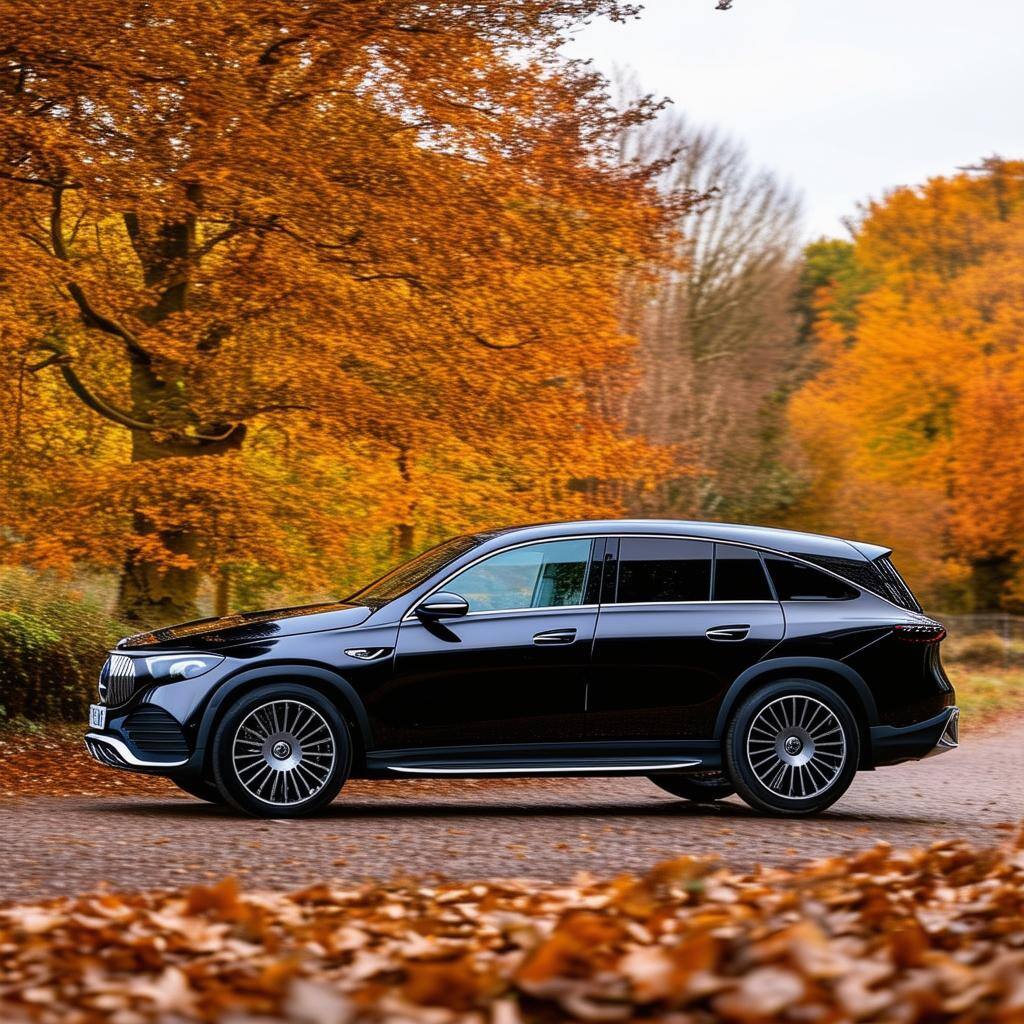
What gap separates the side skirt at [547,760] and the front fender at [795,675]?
0.24 m

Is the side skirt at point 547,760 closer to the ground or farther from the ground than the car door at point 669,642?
closer to the ground

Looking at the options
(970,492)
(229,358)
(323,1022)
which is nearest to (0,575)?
(229,358)

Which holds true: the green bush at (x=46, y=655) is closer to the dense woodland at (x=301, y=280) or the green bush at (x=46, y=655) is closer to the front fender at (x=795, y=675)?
the dense woodland at (x=301, y=280)

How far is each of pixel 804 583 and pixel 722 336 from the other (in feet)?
80.4

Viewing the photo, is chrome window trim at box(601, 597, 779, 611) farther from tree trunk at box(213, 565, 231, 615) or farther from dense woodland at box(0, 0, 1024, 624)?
tree trunk at box(213, 565, 231, 615)

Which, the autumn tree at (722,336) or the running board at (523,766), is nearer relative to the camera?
the running board at (523,766)

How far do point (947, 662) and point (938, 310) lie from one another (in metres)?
12.1

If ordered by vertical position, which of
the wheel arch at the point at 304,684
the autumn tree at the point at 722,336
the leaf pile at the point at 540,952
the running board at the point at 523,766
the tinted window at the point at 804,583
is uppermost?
the autumn tree at the point at 722,336

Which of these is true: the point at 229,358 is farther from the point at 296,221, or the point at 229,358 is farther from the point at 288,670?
the point at 288,670

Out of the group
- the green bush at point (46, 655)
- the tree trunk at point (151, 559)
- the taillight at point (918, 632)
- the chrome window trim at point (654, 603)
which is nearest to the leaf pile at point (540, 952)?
the chrome window trim at point (654, 603)

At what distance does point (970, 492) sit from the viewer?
126ft

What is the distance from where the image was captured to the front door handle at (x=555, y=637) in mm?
9828

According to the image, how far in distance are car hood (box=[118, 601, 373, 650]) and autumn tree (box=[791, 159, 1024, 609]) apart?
26.3 m

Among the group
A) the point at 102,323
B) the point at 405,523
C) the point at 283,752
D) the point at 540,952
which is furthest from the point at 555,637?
the point at 102,323
